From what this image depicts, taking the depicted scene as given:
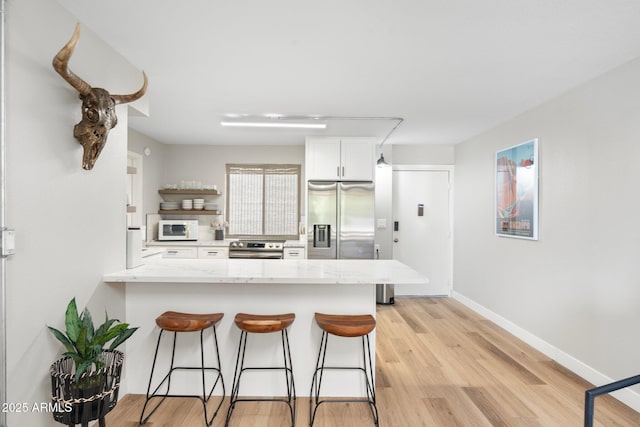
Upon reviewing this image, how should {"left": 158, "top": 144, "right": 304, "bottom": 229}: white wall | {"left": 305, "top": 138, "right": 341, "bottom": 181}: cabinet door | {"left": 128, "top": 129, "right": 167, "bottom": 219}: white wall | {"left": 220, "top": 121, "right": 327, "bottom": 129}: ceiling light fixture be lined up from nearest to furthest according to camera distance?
1. {"left": 220, "top": 121, "right": 327, "bottom": 129}: ceiling light fixture
2. {"left": 128, "top": 129, "right": 167, "bottom": 219}: white wall
3. {"left": 305, "top": 138, "right": 341, "bottom": 181}: cabinet door
4. {"left": 158, "top": 144, "right": 304, "bottom": 229}: white wall

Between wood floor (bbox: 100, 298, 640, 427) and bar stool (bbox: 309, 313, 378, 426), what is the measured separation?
6 centimetres

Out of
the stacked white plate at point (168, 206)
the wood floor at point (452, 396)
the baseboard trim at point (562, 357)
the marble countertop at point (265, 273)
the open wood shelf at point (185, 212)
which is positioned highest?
the stacked white plate at point (168, 206)

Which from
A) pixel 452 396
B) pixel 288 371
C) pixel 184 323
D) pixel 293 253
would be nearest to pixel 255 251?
pixel 293 253

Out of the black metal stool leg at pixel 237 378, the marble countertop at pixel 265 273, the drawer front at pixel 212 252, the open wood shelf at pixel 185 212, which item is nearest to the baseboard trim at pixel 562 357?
the marble countertop at pixel 265 273

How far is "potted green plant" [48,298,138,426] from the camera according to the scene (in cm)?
156

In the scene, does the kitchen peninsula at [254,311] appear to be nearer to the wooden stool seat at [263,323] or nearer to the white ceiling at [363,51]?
the wooden stool seat at [263,323]

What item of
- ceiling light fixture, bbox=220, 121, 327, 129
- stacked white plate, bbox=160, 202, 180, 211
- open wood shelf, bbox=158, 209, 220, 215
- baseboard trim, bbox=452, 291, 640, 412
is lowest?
baseboard trim, bbox=452, 291, 640, 412

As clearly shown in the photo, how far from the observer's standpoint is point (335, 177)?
461cm

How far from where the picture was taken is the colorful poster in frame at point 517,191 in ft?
11.0

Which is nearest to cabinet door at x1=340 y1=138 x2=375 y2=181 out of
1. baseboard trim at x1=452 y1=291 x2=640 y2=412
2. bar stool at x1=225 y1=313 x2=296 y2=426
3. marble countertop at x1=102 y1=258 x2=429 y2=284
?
marble countertop at x1=102 y1=258 x2=429 y2=284

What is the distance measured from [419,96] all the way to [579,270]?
6.74 ft

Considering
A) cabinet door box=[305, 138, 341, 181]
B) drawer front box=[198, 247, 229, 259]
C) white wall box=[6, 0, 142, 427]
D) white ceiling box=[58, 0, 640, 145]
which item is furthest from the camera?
drawer front box=[198, 247, 229, 259]

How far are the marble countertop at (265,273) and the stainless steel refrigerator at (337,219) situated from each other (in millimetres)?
1908

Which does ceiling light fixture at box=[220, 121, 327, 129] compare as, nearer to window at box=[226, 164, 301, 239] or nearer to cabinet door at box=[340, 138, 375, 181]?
cabinet door at box=[340, 138, 375, 181]
